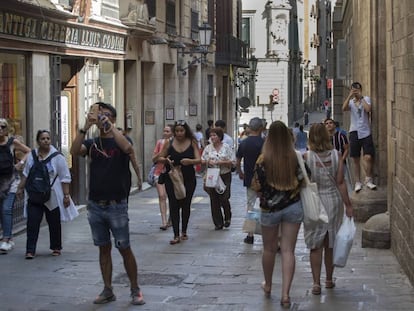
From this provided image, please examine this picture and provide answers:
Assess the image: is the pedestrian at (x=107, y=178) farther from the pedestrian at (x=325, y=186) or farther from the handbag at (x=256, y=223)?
the pedestrian at (x=325, y=186)

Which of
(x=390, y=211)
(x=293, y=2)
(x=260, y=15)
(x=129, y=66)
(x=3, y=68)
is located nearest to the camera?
(x=390, y=211)

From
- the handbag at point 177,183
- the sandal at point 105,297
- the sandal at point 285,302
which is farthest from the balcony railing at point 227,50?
the sandal at point 285,302

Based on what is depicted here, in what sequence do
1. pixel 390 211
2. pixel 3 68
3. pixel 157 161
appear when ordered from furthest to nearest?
pixel 3 68 → pixel 157 161 → pixel 390 211

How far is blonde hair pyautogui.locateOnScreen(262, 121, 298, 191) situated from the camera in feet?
27.1

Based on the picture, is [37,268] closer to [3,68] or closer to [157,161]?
[157,161]

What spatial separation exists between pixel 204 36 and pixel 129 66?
24.9 ft

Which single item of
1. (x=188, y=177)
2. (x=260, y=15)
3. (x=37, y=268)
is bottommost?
(x=37, y=268)

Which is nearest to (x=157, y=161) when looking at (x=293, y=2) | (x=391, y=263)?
(x=391, y=263)

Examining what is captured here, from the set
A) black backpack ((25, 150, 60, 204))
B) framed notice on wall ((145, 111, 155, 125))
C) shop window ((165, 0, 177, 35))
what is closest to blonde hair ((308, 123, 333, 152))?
black backpack ((25, 150, 60, 204))

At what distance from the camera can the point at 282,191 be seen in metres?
8.26

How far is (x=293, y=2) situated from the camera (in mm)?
64188

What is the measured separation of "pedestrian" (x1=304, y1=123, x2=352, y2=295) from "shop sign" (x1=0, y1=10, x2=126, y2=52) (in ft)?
A: 21.6

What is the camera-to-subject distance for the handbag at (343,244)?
8742 millimetres

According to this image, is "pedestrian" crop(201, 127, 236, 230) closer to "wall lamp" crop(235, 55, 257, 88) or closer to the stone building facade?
the stone building facade
